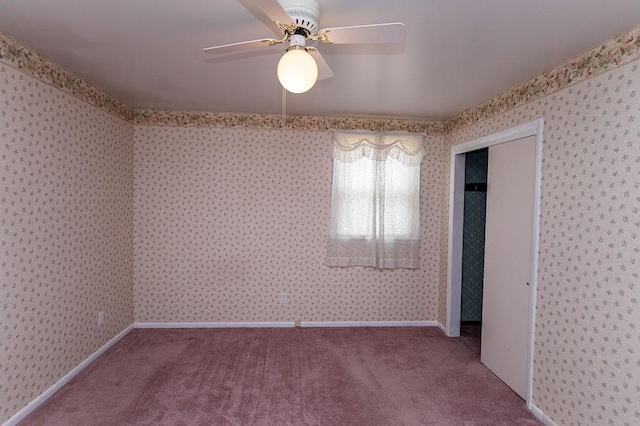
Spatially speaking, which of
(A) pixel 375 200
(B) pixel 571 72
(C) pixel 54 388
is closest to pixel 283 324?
(A) pixel 375 200

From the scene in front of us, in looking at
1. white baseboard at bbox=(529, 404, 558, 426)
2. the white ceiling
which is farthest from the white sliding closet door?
the white ceiling

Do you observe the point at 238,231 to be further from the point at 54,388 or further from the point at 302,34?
the point at 302,34

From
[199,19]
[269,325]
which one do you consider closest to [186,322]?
[269,325]

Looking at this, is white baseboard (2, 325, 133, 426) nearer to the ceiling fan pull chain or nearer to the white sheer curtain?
the white sheer curtain

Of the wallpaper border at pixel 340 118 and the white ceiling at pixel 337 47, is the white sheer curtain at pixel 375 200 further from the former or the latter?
the white ceiling at pixel 337 47

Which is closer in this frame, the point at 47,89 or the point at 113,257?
the point at 47,89

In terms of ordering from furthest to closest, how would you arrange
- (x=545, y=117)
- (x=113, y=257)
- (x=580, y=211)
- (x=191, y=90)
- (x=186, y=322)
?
(x=186, y=322) → (x=113, y=257) → (x=191, y=90) → (x=545, y=117) → (x=580, y=211)

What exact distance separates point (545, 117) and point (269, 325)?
10.9 ft

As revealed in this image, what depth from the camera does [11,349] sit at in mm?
2178

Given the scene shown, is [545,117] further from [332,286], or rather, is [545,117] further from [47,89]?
[47,89]

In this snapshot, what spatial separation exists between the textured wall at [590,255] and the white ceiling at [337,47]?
0.41m

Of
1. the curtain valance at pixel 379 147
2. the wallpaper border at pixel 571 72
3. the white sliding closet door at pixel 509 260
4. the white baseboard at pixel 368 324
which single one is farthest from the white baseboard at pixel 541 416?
the curtain valance at pixel 379 147

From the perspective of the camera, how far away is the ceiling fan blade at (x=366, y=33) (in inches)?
56.3

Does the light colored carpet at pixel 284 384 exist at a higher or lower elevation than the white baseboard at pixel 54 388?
lower
